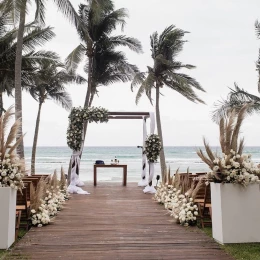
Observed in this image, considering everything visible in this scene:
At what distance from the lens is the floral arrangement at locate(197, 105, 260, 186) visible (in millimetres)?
4324

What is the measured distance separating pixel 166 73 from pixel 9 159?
10793 mm

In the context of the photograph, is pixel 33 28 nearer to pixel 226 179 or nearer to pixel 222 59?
pixel 222 59

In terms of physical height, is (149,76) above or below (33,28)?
below

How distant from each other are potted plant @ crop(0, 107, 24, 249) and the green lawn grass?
8.70 feet

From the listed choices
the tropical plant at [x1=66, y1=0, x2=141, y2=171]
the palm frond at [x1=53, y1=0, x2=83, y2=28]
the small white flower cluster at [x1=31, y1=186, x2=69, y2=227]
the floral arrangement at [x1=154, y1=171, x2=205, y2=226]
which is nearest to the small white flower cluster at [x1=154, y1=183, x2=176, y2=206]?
the floral arrangement at [x1=154, y1=171, x2=205, y2=226]

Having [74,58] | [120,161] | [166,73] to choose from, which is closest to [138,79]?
[166,73]

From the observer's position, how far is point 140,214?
6367 mm

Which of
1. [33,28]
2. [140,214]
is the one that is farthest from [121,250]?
[33,28]

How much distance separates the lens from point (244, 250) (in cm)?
402

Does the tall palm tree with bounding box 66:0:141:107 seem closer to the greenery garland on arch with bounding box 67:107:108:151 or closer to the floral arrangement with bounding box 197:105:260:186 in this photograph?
the greenery garland on arch with bounding box 67:107:108:151

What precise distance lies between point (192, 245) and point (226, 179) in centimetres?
94

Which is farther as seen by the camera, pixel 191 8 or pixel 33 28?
pixel 33 28

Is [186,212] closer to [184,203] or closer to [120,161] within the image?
[184,203]

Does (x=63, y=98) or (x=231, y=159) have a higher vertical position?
(x=63, y=98)
